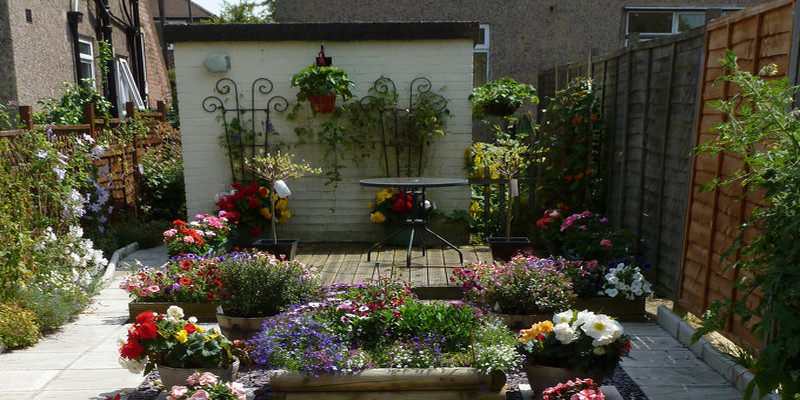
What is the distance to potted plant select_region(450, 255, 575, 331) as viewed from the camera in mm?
3986

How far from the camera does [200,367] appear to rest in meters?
3.04

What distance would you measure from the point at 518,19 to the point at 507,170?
4.84 metres

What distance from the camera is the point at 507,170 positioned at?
5.84 metres

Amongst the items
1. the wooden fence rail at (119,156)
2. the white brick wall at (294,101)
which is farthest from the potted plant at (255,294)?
the wooden fence rail at (119,156)

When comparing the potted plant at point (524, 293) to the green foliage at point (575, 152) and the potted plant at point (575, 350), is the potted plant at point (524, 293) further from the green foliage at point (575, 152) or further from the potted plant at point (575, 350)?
the green foliage at point (575, 152)

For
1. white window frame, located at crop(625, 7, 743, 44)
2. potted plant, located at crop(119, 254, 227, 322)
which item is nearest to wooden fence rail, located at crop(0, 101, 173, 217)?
potted plant, located at crop(119, 254, 227, 322)

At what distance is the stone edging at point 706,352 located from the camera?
10.4ft

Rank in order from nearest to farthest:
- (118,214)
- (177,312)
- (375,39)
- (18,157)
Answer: (177,312), (18,157), (375,39), (118,214)

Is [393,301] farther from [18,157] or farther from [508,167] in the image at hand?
[18,157]

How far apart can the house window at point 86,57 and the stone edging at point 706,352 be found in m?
9.36

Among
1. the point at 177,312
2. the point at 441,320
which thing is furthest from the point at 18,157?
the point at 441,320

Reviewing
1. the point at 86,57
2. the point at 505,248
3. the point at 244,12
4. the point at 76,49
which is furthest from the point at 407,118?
the point at 244,12

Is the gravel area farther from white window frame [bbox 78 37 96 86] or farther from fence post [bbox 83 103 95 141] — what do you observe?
white window frame [bbox 78 37 96 86]

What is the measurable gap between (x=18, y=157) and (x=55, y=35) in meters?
4.89
